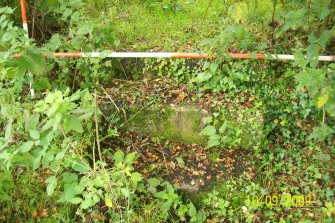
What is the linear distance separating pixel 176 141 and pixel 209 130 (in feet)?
1.18

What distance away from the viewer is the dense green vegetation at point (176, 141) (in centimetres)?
311

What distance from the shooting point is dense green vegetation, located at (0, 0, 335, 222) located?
A: 3111 millimetres

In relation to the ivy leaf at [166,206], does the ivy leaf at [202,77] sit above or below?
above

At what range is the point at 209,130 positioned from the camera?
3.57 metres

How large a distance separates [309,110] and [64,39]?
2.48 m

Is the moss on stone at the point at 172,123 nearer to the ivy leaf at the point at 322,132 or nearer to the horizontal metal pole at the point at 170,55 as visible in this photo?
the horizontal metal pole at the point at 170,55

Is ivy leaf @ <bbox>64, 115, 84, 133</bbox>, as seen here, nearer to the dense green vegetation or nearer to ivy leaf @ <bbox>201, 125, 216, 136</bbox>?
the dense green vegetation

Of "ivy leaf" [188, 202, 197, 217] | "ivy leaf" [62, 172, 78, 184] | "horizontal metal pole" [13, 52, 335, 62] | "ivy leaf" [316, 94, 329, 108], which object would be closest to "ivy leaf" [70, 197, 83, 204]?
"ivy leaf" [62, 172, 78, 184]

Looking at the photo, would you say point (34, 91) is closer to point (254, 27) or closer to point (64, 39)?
point (64, 39)

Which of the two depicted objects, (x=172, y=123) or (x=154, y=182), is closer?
(x=154, y=182)

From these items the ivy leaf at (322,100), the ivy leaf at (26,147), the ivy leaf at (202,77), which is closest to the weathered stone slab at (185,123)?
the ivy leaf at (202,77)

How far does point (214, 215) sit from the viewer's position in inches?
132

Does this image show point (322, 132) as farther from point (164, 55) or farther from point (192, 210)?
point (164, 55)

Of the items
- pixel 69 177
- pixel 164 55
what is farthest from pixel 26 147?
pixel 164 55
